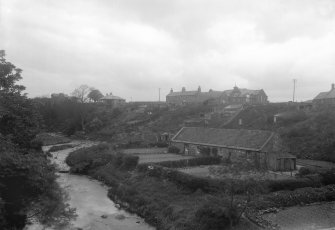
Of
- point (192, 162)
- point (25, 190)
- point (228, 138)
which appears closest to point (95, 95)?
point (228, 138)

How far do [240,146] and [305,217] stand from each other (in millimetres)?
19216

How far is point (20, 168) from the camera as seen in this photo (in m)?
19.5

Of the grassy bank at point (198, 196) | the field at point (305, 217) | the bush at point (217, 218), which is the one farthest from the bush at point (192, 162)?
the bush at point (217, 218)

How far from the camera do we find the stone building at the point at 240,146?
43406mm

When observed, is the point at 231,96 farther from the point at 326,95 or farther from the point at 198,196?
the point at 198,196

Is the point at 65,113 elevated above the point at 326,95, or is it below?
below

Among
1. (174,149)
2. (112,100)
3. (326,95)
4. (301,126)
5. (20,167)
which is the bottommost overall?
(174,149)

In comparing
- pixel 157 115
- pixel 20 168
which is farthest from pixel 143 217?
pixel 157 115

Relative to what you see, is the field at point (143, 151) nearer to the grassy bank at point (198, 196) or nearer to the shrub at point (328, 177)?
the grassy bank at point (198, 196)

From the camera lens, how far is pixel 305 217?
2791 centimetres

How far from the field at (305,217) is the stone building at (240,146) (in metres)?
10.5

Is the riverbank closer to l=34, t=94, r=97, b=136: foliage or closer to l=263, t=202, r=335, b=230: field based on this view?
l=263, t=202, r=335, b=230: field

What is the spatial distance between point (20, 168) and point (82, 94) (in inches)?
4146

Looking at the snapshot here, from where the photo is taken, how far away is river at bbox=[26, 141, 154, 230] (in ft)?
96.8
